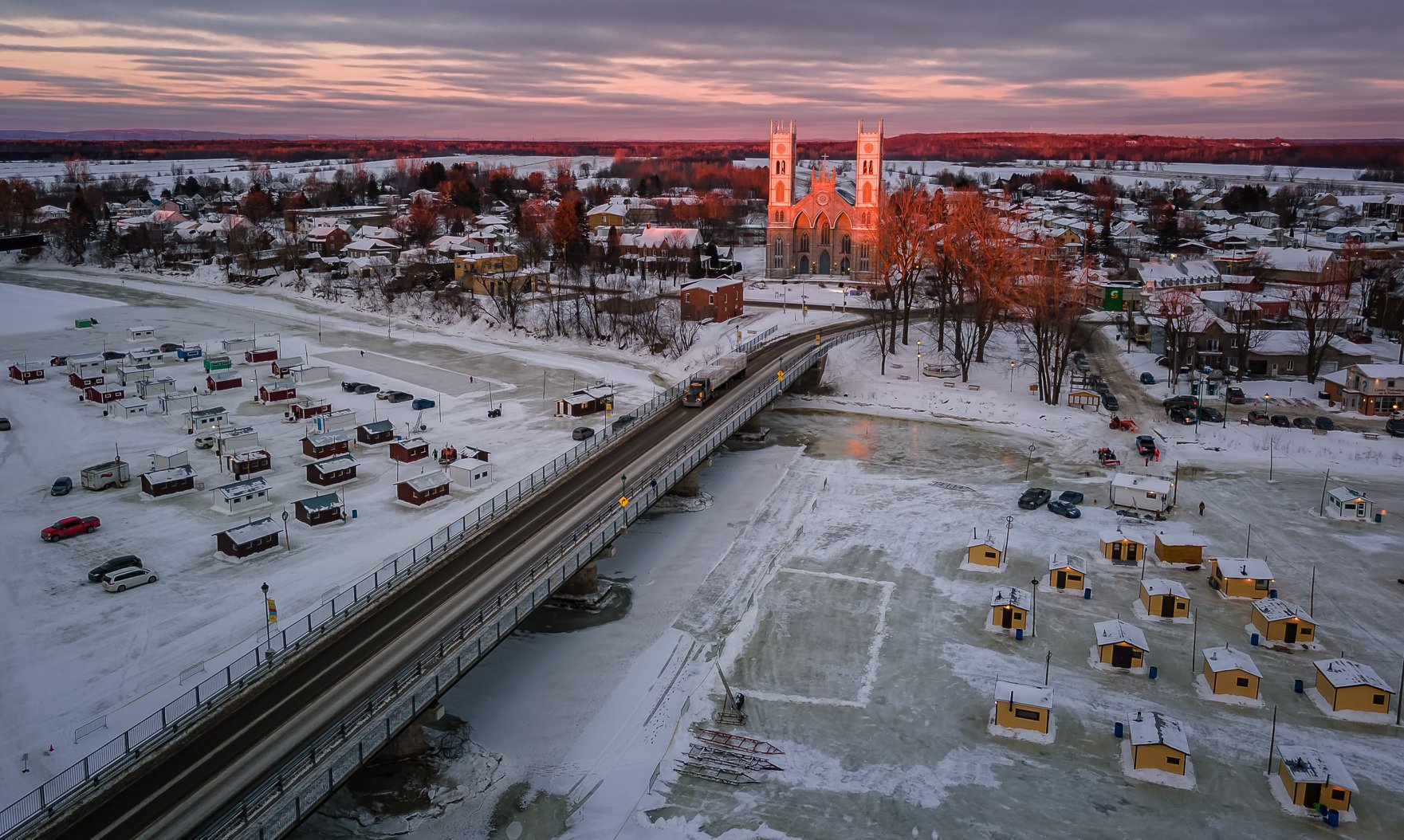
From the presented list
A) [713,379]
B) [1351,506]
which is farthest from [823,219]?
[1351,506]

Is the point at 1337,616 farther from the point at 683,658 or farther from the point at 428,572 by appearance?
the point at 428,572

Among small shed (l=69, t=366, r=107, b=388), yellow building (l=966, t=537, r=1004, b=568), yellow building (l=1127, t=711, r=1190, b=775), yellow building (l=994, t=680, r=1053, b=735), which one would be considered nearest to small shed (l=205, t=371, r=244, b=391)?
small shed (l=69, t=366, r=107, b=388)

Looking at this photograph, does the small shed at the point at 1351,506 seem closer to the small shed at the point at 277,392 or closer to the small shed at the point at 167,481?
the small shed at the point at 167,481

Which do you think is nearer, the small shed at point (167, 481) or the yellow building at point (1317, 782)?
the yellow building at point (1317, 782)

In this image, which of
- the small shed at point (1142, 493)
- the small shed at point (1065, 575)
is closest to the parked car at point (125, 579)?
the small shed at point (1065, 575)

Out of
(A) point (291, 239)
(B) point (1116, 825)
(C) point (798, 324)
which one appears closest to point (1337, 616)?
(B) point (1116, 825)

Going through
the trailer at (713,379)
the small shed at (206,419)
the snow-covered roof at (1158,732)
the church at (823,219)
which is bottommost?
the snow-covered roof at (1158,732)
